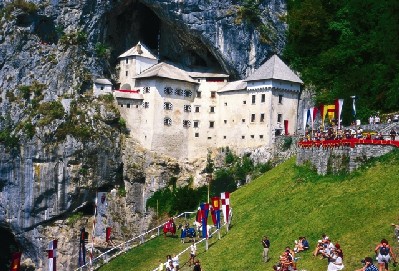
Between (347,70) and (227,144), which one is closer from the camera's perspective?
(347,70)

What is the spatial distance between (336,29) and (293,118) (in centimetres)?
923

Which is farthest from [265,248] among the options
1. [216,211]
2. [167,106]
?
[167,106]

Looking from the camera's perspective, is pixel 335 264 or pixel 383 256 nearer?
pixel 383 256

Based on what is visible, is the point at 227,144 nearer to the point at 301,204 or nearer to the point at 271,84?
the point at 271,84

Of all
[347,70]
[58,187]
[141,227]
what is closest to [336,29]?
[347,70]

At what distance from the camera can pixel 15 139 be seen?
6488 centimetres

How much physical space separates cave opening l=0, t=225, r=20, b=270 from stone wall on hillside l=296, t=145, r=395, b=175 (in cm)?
4010

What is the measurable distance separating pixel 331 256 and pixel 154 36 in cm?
5332

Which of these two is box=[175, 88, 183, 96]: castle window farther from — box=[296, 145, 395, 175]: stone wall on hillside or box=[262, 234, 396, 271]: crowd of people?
box=[262, 234, 396, 271]: crowd of people

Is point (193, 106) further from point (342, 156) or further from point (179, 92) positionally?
point (342, 156)

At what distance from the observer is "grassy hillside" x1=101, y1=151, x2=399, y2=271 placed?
2612cm

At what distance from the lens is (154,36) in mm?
72812

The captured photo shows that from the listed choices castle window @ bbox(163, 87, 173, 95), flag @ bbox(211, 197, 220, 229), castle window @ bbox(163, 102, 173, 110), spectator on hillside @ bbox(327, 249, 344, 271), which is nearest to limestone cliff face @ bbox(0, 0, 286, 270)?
castle window @ bbox(163, 102, 173, 110)

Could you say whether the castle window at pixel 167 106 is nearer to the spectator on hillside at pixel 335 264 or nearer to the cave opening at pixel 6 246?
the cave opening at pixel 6 246
